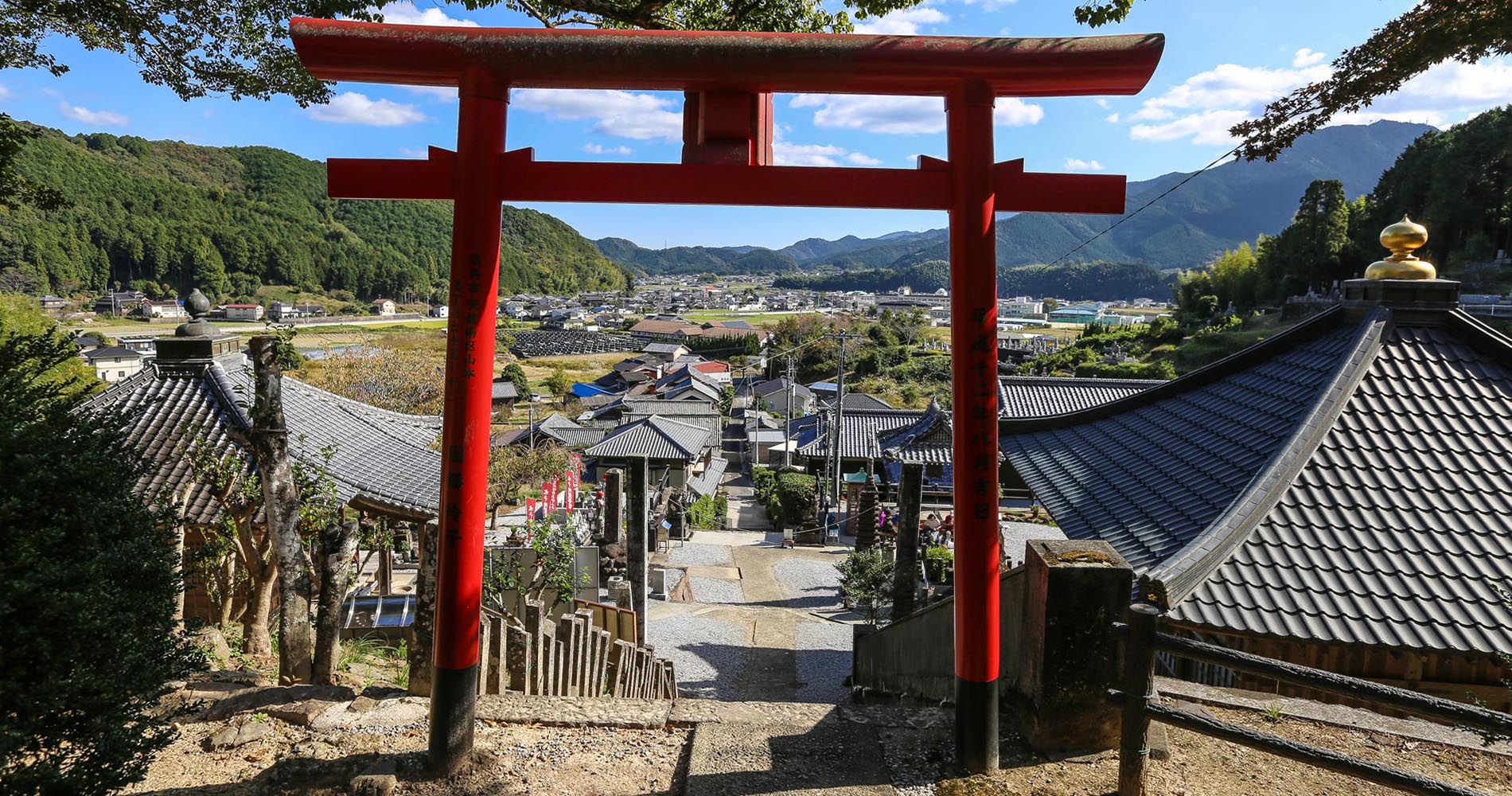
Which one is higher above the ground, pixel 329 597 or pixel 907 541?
pixel 329 597

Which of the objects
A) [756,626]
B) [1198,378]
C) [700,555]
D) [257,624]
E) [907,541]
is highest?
[1198,378]

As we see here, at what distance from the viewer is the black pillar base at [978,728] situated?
351 cm

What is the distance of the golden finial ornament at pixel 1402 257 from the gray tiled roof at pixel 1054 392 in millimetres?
14757

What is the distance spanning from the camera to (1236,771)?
3.55 m

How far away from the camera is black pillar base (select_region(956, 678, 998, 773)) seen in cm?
351

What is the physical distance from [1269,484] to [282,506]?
18.3 ft

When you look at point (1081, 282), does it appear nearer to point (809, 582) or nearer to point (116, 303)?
point (116, 303)

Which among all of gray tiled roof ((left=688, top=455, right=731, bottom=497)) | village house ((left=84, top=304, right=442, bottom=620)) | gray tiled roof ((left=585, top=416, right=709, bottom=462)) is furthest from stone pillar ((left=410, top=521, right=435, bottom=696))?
gray tiled roof ((left=585, top=416, right=709, bottom=462))

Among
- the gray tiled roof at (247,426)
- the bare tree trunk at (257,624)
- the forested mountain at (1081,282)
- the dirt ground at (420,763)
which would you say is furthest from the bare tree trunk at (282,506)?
the forested mountain at (1081,282)

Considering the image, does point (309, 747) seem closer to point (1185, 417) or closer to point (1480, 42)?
point (1185, 417)

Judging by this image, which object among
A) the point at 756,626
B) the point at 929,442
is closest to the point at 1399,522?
the point at 756,626

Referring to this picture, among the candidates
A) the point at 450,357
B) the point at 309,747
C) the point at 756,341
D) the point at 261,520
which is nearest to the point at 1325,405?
the point at 450,357

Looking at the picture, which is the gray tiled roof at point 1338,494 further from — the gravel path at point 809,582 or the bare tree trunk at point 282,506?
the gravel path at point 809,582

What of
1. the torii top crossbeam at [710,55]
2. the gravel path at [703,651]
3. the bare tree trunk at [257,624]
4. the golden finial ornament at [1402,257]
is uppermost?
the torii top crossbeam at [710,55]
